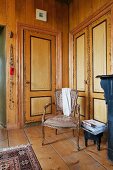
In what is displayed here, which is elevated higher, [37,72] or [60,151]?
[37,72]

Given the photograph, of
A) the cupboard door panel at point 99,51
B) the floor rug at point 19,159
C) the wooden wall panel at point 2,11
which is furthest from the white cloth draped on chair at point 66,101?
the wooden wall panel at point 2,11

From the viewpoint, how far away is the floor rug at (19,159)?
1794mm

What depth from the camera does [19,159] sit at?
6.42 ft

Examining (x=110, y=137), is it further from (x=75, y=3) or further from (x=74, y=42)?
(x=75, y=3)

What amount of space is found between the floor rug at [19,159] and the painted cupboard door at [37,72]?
4.20 ft

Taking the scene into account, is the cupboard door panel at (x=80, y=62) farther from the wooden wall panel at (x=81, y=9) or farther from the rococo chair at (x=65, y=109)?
the rococo chair at (x=65, y=109)

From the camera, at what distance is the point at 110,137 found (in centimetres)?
190

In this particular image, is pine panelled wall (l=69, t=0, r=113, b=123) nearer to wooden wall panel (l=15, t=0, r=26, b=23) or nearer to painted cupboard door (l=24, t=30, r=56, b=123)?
painted cupboard door (l=24, t=30, r=56, b=123)

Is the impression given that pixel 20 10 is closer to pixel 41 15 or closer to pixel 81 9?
pixel 41 15

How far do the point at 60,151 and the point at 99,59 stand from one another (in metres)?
1.73

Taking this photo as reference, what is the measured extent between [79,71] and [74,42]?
738 millimetres

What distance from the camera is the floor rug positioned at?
1.79 m

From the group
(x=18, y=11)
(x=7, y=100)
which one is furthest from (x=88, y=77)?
(x=18, y=11)

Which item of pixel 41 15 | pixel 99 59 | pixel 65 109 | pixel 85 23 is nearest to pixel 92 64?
pixel 99 59
